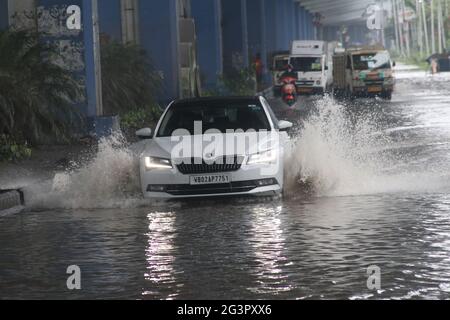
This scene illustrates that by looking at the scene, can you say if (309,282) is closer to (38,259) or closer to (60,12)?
(38,259)

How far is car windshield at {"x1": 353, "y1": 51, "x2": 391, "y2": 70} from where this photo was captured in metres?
60.0

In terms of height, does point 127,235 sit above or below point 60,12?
below

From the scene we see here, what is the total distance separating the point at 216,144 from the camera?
16.2m

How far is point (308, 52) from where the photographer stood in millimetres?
68438

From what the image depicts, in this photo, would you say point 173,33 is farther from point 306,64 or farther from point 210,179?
point 210,179

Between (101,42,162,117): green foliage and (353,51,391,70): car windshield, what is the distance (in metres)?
21.6

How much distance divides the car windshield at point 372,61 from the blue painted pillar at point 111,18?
18561 millimetres

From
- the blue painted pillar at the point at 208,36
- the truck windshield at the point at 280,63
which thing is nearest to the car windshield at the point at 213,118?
the blue painted pillar at the point at 208,36

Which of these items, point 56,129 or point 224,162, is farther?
Answer: point 56,129

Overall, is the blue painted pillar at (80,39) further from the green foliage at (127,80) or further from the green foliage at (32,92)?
the green foliage at (127,80)

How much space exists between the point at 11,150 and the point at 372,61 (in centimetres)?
3973

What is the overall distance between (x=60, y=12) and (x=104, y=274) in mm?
18625

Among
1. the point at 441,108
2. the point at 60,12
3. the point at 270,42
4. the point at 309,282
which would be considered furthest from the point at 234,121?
the point at 270,42

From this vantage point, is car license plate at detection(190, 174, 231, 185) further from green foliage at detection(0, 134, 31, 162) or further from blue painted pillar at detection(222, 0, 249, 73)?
blue painted pillar at detection(222, 0, 249, 73)
